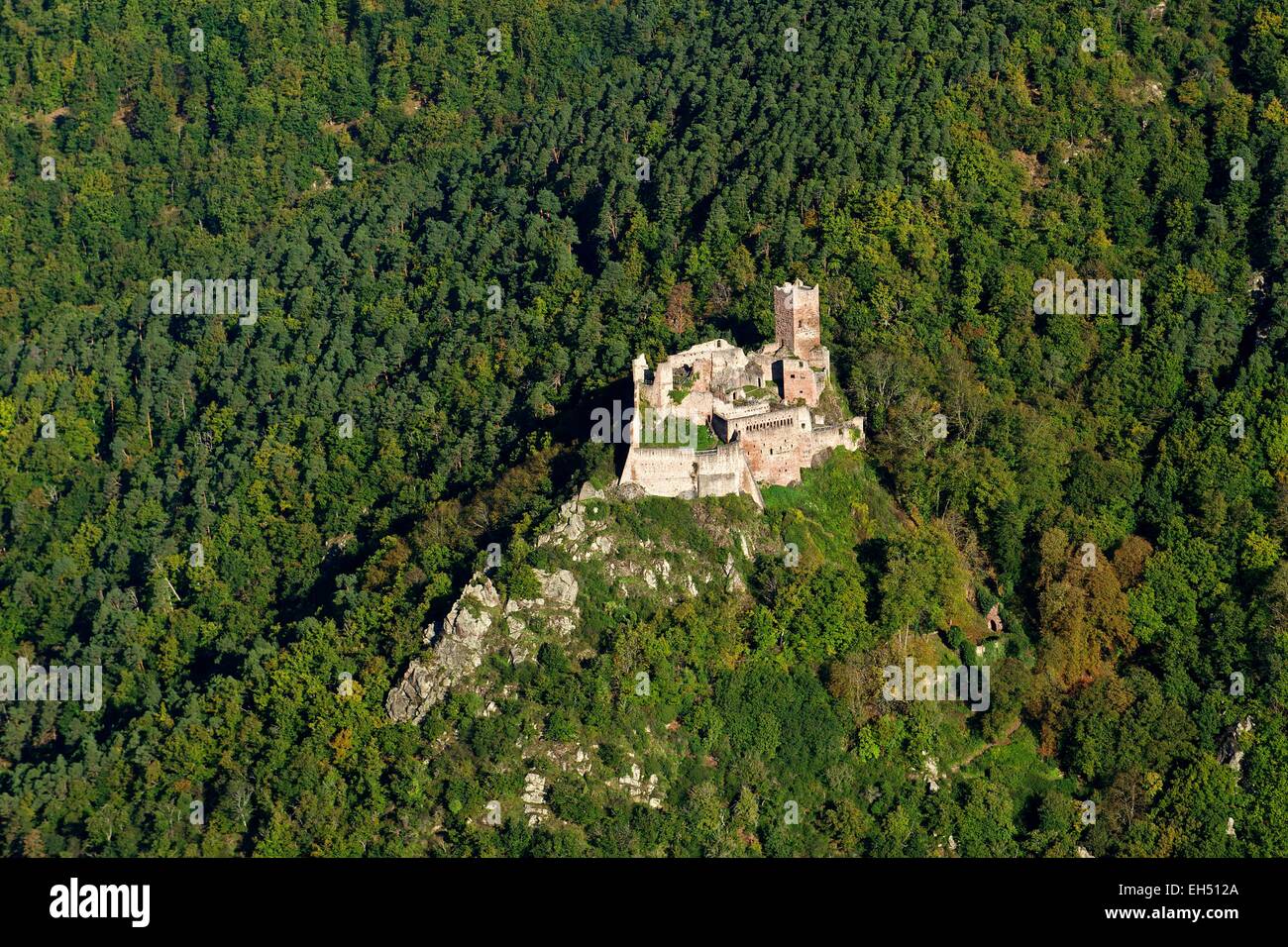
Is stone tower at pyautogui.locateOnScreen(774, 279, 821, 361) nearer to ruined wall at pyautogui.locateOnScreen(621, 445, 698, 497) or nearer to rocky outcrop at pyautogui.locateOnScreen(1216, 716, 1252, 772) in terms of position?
ruined wall at pyautogui.locateOnScreen(621, 445, 698, 497)

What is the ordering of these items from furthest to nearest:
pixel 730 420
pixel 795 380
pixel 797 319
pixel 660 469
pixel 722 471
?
pixel 797 319 < pixel 795 380 < pixel 730 420 < pixel 722 471 < pixel 660 469

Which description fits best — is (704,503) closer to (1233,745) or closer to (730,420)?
(730,420)

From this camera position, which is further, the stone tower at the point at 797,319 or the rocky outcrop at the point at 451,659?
the stone tower at the point at 797,319

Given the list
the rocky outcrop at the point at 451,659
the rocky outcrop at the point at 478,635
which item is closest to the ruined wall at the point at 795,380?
the rocky outcrop at the point at 478,635

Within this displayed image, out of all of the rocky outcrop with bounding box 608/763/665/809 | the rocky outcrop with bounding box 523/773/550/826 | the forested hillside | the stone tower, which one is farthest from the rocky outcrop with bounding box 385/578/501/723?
the stone tower

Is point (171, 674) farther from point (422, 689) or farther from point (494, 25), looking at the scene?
point (494, 25)

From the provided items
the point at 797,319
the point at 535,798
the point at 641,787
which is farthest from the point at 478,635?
the point at 797,319

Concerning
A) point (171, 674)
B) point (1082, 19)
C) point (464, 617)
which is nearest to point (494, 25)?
point (1082, 19)

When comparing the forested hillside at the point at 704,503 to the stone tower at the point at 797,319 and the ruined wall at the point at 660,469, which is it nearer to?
the ruined wall at the point at 660,469
